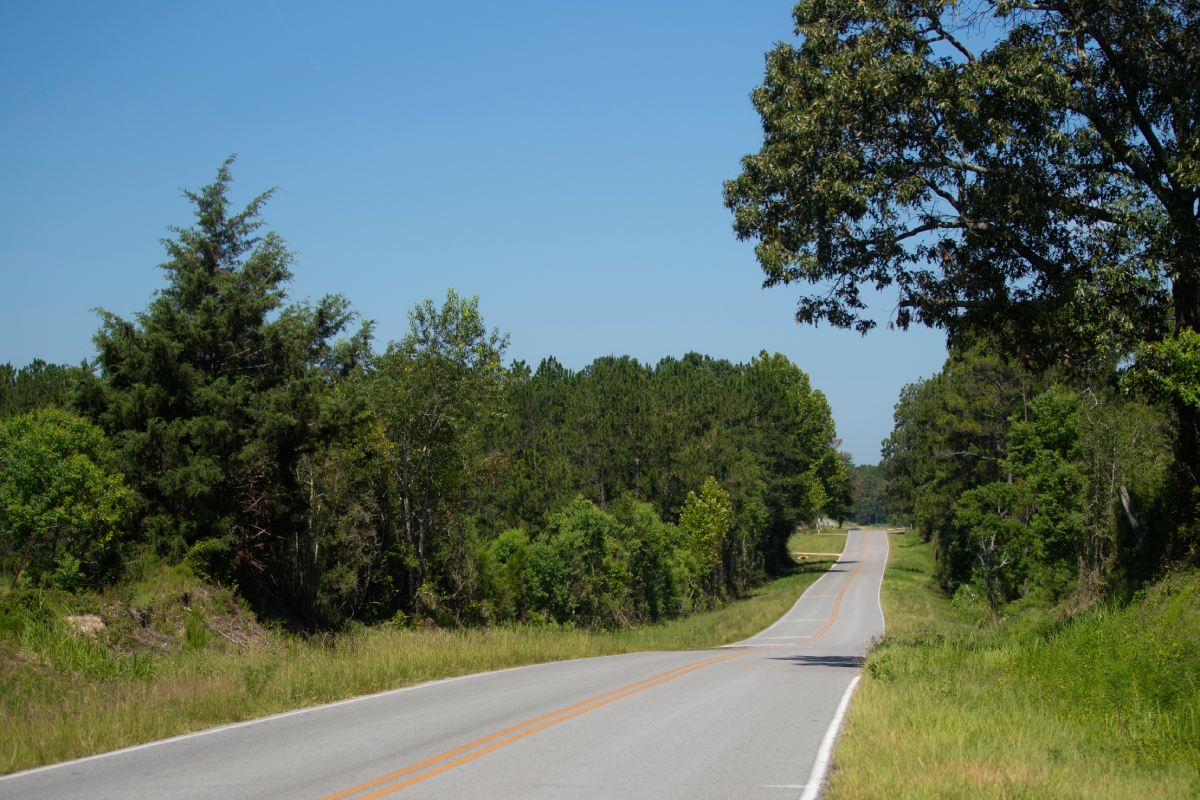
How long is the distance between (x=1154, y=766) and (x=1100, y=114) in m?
13.0

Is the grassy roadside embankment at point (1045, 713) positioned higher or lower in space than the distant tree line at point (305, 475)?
lower

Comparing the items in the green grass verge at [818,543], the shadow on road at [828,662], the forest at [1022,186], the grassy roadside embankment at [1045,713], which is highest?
the forest at [1022,186]

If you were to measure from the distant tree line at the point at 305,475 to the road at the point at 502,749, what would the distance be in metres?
12.5

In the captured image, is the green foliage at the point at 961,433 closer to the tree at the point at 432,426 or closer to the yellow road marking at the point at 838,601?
the yellow road marking at the point at 838,601

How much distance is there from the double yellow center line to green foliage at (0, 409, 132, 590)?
14.4m

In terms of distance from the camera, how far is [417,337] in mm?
36281

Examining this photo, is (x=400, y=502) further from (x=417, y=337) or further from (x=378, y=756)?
(x=378, y=756)

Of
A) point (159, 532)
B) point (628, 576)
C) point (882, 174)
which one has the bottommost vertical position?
point (628, 576)

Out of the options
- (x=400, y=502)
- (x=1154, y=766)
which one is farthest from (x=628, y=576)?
(x=1154, y=766)

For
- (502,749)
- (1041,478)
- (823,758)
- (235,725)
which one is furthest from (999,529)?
(235,725)

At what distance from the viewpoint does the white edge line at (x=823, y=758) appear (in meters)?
7.44

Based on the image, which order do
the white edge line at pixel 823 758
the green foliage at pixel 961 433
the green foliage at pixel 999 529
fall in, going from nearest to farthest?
1. the white edge line at pixel 823 758
2. the green foliage at pixel 999 529
3. the green foliage at pixel 961 433

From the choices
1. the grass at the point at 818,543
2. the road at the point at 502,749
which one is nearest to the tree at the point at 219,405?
the road at the point at 502,749

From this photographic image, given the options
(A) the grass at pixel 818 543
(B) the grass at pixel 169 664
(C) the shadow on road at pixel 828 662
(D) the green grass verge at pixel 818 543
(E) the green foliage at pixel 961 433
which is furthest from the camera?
(D) the green grass verge at pixel 818 543
